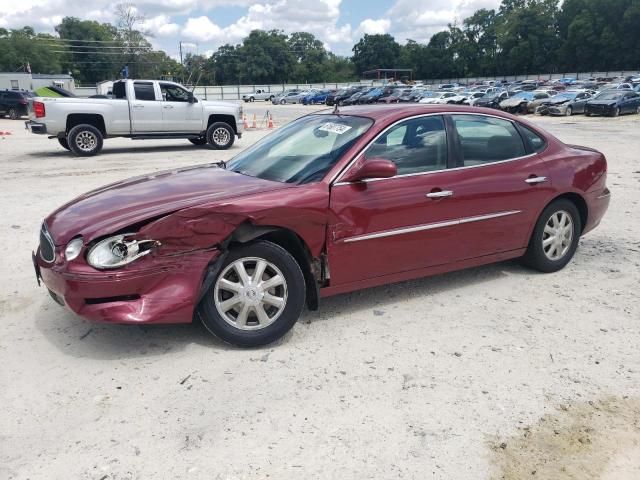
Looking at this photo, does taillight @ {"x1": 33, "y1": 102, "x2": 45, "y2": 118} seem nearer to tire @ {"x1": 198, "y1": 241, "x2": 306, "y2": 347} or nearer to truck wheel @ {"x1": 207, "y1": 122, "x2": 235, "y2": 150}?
truck wheel @ {"x1": 207, "y1": 122, "x2": 235, "y2": 150}

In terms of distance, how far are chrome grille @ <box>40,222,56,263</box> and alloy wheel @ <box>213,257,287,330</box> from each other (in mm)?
1102

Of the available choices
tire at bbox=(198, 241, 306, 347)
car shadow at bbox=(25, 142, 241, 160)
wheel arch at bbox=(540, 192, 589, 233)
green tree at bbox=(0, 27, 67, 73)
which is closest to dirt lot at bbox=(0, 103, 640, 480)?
tire at bbox=(198, 241, 306, 347)

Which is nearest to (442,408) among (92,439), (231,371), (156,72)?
(231,371)

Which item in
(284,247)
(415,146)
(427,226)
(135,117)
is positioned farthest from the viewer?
(135,117)

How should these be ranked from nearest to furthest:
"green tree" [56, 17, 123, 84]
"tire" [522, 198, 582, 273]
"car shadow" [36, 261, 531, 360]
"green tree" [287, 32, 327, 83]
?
"car shadow" [36, 261, 531, 360] → "tire" [522, 198, 582, 273] → "green tree" [56, 17, 123, 84] → "green tree" [287, 32, 327, 83]

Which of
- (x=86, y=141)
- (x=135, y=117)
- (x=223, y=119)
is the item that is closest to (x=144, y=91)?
(x=135, y=117)

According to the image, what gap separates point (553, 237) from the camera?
5.37m

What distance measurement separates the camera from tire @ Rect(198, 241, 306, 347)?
3801 mm

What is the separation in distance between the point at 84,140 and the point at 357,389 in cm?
1320

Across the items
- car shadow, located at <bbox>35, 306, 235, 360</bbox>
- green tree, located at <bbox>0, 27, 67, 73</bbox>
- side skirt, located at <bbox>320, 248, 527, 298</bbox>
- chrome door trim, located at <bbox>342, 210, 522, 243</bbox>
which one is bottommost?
car shadow, located at <bbox>35, 306, 235, 360</bbox>

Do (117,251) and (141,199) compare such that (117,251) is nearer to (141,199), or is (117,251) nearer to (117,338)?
(141,199)

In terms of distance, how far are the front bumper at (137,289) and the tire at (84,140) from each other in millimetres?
11879

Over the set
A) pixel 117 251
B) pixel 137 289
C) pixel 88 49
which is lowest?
pixel 137 289

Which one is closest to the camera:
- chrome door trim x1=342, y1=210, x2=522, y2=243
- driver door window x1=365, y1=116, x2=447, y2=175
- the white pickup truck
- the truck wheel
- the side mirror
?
the side mirror
